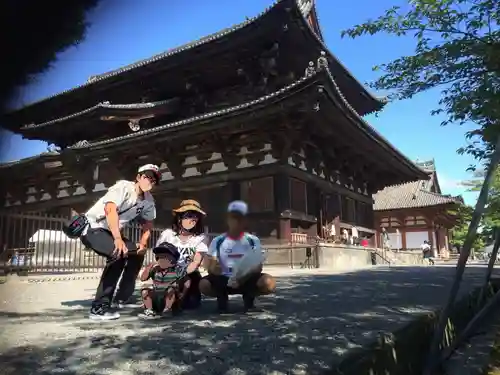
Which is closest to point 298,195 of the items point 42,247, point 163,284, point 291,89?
point 291,89

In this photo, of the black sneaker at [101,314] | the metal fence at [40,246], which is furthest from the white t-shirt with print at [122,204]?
the metal fence at [40,246]

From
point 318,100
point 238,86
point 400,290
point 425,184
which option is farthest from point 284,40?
point 425,184

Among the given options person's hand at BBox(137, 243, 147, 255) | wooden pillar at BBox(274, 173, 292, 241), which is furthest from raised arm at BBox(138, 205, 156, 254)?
wooden pillar at BBox(274, 173, 292, 241)

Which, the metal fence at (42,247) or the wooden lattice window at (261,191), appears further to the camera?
the wooden lattice window at (261,191)

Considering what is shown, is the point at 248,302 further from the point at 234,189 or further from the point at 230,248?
the point at 234,189

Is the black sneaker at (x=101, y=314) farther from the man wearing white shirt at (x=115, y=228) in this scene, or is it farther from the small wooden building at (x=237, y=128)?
the small wooden building at (x=237, y=128)

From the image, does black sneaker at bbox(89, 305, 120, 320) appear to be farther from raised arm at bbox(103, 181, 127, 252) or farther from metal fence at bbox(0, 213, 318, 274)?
metal fence at bbox(0, 213, 318, 274)

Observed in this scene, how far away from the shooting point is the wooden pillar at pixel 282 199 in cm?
1269

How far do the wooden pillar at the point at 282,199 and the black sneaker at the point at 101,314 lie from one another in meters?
9.03

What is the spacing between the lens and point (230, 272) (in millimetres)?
3977

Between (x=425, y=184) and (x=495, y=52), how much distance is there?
35.0 meters

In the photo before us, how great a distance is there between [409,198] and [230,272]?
1266 inches

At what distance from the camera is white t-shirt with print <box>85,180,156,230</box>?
12.3 ft

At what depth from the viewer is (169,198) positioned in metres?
14.3
